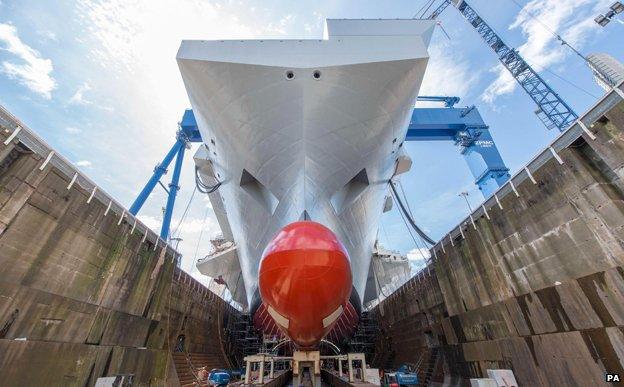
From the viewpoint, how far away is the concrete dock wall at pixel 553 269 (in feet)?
13.4

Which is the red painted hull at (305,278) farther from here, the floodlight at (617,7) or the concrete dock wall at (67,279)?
the floodlight at (617,7)

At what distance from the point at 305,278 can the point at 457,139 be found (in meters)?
17.8

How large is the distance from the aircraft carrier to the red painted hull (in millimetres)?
27

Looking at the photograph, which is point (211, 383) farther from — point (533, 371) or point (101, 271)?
point (533, 371)

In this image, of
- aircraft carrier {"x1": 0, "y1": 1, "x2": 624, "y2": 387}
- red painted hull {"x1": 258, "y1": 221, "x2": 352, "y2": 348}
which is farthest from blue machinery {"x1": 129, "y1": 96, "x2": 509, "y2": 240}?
red painted hull {"x1": 258, "y1": 221, "x2": 352, "y2": 348}

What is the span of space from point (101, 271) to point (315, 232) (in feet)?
15.3

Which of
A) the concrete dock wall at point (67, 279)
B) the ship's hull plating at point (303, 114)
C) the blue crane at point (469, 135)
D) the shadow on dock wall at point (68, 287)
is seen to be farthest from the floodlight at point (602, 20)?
the shadow on dock wall at point (68, 287)

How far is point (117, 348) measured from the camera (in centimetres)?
602

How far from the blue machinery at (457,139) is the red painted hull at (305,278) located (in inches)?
562

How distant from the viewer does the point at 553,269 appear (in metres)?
4.88

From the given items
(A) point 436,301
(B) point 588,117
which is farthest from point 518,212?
(A) point 436,301

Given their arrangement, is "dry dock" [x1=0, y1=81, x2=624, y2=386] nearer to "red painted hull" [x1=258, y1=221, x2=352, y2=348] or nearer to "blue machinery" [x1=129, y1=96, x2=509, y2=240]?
"red painted hull" [x1=258, y1=221, x2=352, y2=348]

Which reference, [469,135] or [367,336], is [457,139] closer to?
[469,135]

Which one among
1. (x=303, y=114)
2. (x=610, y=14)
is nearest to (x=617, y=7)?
(x=610, y=14)
